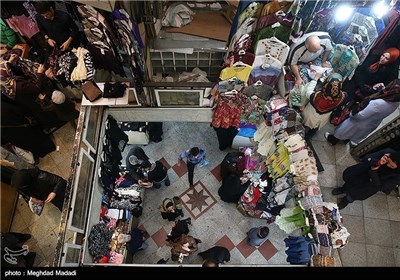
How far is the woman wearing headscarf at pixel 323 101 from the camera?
4.62 metres

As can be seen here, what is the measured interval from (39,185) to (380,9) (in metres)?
6.31

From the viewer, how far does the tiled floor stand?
5781 mm

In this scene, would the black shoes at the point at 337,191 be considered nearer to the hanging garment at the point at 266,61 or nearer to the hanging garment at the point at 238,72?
the hanging garment at the point at 266,61

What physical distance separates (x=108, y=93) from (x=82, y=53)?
0.69m

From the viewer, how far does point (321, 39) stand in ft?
17.0

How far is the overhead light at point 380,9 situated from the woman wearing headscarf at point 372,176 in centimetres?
236

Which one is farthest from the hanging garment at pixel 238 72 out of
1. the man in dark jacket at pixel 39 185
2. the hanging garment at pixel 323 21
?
the man in dark jacket at pixel 39 185

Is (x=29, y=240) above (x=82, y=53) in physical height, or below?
below

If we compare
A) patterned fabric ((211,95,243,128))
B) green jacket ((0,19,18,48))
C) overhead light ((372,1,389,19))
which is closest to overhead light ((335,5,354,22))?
overhead light ((372,1,389,19))

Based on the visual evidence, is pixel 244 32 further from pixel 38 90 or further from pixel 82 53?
pixel 38 90

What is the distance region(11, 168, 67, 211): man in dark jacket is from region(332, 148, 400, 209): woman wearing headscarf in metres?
4.77

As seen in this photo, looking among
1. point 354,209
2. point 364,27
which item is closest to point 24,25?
point 364,27

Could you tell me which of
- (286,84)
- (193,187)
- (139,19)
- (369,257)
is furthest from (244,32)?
(369,257)

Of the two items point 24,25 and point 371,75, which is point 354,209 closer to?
point 371,75
